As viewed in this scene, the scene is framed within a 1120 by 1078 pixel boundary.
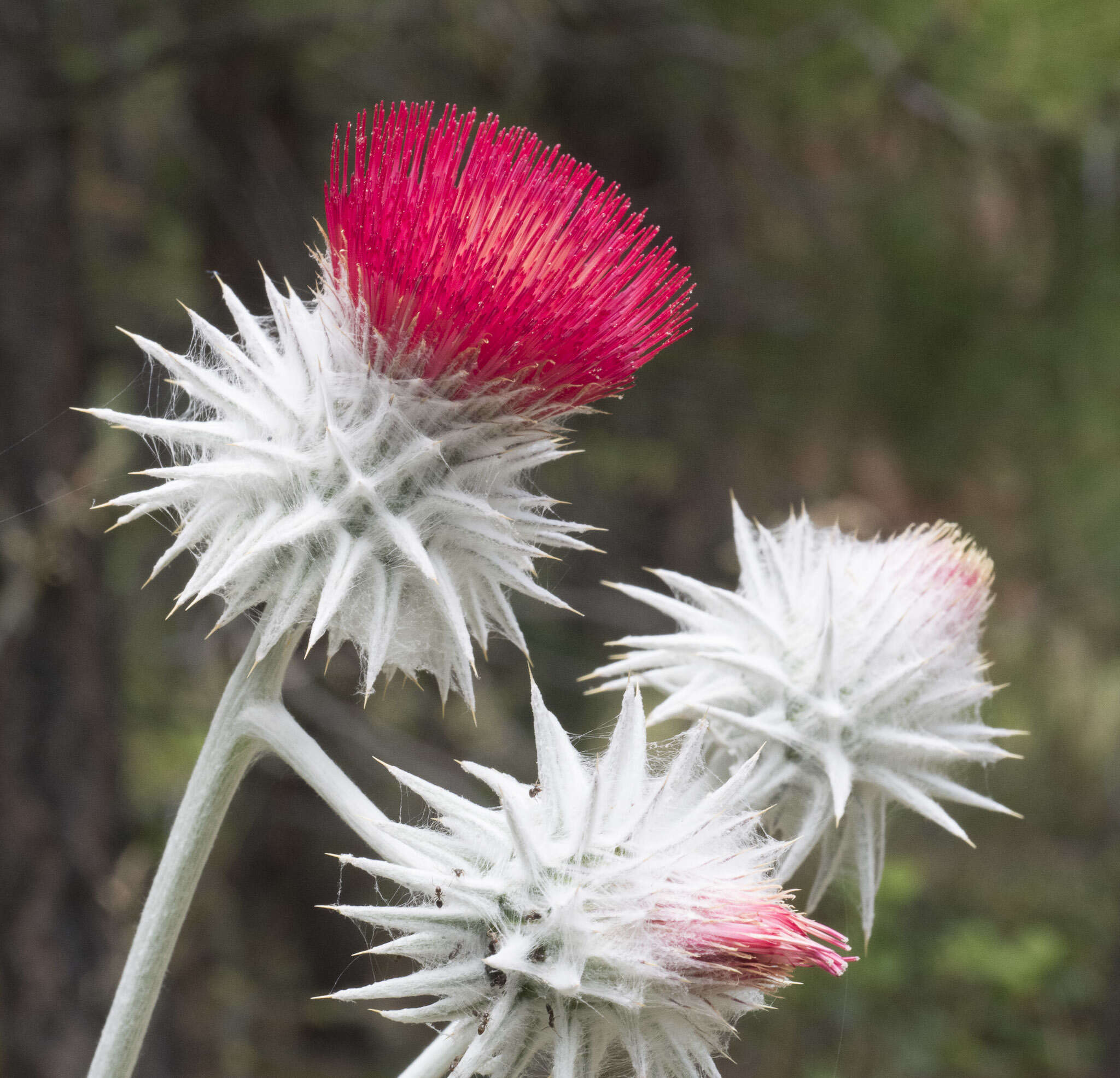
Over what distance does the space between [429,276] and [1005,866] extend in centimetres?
1040

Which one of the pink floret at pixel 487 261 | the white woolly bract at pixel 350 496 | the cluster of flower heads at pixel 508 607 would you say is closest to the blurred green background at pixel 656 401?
the cluster of flower heads at pixel 508 607

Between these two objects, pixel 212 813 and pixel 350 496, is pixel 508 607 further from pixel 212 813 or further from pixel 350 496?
pixel 212 813

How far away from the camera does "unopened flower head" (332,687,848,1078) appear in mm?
1835

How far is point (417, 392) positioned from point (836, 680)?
118 cm

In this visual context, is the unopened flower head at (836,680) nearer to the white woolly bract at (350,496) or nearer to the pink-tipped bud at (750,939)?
the white woolly bract at (350,496)

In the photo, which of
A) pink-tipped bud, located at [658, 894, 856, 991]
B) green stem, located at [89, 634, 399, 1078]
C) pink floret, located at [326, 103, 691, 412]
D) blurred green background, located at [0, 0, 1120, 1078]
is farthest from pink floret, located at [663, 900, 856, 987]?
blurred green background, located at [0, 0, 1120, 1078]

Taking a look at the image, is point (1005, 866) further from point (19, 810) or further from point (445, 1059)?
point (445, 1059)

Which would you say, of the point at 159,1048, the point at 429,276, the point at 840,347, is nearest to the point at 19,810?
the point at 159,1048

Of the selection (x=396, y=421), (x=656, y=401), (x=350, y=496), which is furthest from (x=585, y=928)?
(x=656, y=401)

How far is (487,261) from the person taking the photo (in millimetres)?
2131

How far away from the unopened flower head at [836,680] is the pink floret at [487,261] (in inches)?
25.3

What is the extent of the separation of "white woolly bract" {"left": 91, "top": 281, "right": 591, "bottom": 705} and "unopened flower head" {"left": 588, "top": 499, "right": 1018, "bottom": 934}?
444 millimetres

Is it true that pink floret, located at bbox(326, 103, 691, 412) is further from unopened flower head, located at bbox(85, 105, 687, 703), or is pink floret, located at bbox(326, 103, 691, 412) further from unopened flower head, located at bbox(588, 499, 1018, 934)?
unopened flower head, located at bbox(588, 499, 1018, 934)

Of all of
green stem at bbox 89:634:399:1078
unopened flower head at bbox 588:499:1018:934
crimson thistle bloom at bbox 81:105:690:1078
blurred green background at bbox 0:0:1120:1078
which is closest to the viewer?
green stem at bbox 89:634:399:1078
